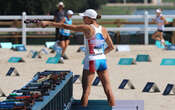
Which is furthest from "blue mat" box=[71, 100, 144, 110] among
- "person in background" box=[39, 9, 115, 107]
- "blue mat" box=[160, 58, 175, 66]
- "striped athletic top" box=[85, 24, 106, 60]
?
"blue mat" box=[160, 58, 175, 66]

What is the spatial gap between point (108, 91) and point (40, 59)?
34.6 ft

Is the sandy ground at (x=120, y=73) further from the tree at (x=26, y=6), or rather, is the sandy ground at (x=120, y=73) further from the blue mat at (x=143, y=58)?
the tree at (x=26, y=6)

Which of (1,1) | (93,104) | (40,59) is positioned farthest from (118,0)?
(93,104)

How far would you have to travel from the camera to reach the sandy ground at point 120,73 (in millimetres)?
11539

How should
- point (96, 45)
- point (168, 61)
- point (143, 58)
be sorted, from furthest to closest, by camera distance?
point (143, 58)
point (168, 61)
point (96, 45)

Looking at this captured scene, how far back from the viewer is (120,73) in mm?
15625

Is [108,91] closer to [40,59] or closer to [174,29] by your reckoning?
[40,59]

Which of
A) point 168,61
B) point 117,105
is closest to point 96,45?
point 117,105

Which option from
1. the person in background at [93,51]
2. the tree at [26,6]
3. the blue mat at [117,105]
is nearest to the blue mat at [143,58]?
the blue mat at [117,105]

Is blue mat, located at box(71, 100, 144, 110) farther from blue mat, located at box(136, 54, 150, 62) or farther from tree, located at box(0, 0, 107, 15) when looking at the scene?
tree, located at box(0, 0, 107, 15)

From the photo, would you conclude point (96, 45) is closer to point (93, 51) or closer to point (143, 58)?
point (93, 51)

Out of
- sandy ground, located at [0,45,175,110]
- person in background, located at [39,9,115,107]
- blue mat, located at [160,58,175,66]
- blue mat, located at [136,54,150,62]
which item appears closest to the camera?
person in background, located at [39,9,115,107]

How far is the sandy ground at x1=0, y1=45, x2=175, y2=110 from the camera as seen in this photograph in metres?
11.5

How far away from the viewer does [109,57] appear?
798 inches
